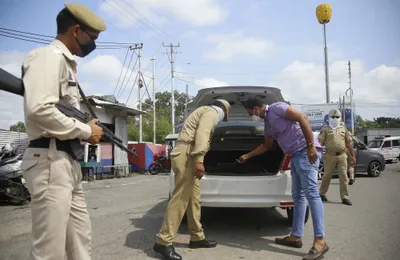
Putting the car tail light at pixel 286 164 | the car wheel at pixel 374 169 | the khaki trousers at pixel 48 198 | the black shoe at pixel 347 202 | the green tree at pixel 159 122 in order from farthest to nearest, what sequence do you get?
the green tree at pixel 159 122 < the car wheel at pixel 374 169 < the black shoe at pixel 347 202 < the car tail light at pixel 286 164 < the khaki trousers at pixel 48 198

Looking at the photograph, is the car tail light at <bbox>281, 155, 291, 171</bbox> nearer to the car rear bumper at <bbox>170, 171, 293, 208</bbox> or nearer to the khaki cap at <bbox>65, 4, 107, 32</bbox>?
the car rear bumper at <bbox>170, 171, 293, 208</bbox>

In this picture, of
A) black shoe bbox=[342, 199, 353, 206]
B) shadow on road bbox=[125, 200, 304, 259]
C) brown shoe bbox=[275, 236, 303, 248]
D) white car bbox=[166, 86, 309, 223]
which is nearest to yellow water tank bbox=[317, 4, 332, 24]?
black shoe bbox=[342, 199, 353, 206]

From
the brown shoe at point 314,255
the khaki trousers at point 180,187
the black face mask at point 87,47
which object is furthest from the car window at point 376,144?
the black face mask at point 87,47

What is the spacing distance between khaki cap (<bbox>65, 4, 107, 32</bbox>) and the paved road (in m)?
2.53

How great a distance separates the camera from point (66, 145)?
2.03m

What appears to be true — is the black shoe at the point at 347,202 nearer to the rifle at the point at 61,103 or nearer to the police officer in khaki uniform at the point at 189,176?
the police officer in khaki uniform at the point at 189,176

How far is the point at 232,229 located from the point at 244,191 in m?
0.90

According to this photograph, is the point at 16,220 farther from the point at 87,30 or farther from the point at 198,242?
the point at 87,30

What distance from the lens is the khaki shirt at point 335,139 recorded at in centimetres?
691

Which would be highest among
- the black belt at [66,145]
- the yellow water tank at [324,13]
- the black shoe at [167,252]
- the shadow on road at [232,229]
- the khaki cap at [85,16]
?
the yellow water tank at [324,13]

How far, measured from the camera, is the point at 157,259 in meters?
3.59

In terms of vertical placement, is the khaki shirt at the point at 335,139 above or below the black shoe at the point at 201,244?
above

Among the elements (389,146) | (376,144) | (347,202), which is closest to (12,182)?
(347,202)

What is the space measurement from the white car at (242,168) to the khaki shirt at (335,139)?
69.2 inches
